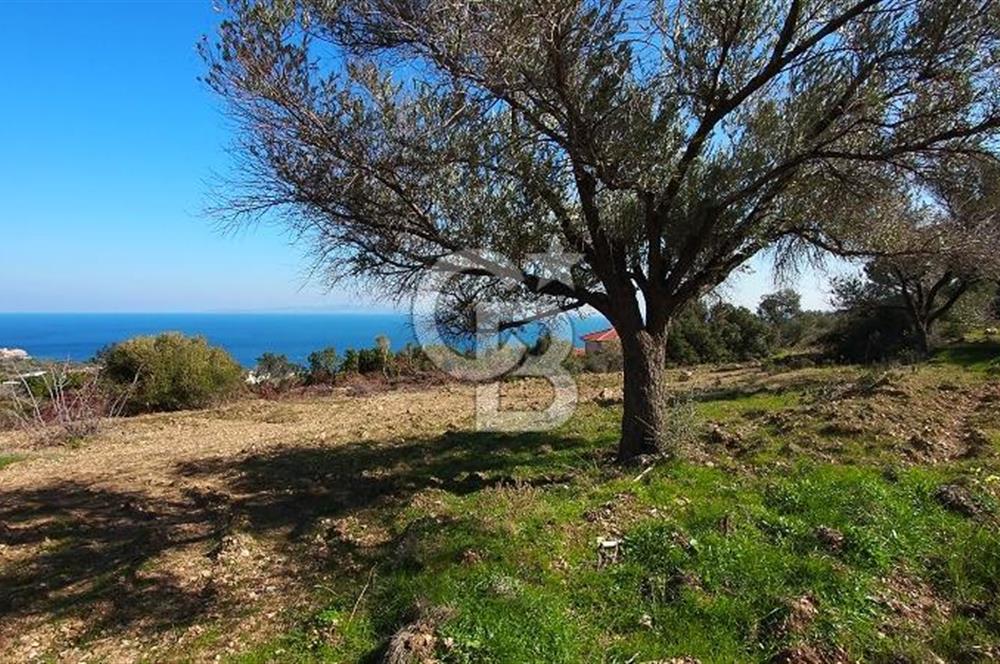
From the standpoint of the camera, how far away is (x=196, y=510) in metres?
6.86

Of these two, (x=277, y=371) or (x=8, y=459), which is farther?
(x=277, y=371)

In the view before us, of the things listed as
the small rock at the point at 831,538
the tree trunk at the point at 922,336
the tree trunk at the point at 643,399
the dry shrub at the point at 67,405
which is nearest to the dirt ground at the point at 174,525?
the dry shrub at the point at 67,405

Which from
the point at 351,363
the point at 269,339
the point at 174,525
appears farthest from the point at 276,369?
the point at 269,339

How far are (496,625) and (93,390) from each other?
501 inches

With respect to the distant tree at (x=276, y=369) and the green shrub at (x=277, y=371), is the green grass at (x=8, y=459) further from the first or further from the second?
the distant tree at (x=276, y=369)

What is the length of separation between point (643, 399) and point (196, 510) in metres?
4.83

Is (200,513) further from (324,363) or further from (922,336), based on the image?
(922,336)

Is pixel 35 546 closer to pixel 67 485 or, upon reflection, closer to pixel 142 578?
pixel 142 578

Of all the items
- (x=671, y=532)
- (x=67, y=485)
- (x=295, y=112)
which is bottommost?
(x=67, y=485)

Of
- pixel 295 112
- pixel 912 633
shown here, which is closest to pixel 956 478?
pixel 912 633

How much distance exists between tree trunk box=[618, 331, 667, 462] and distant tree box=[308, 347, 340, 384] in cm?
1438

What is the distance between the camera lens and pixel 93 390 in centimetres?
1352

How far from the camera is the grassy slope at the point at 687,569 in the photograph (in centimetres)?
378

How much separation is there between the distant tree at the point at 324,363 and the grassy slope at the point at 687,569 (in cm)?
1456
